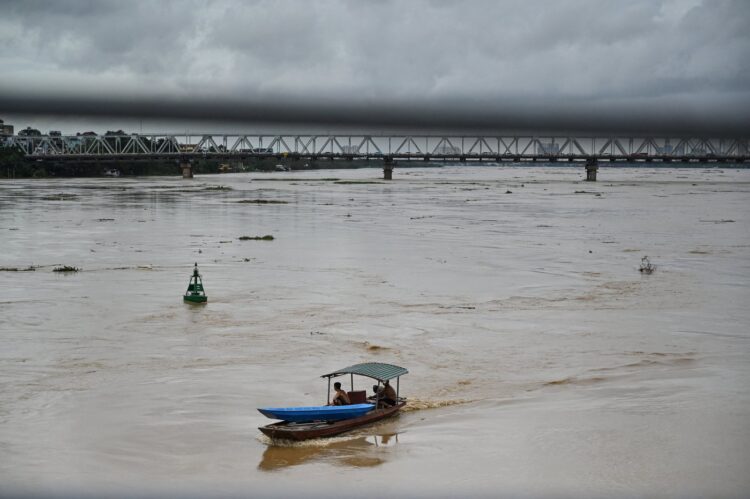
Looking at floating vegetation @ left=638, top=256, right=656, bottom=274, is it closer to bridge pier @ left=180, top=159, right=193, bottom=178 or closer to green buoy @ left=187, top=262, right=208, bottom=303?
green buoy @ left=187, top=262, right=208, bottom=303

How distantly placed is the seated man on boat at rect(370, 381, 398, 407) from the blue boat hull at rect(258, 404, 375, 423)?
1.94 feet

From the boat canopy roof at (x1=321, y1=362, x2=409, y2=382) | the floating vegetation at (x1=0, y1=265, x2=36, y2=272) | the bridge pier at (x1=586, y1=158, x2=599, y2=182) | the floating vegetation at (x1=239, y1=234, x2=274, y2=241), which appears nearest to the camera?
the boat canopy roof at (x1=321, y1=362, x2=409, y2=382)

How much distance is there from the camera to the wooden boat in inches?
654

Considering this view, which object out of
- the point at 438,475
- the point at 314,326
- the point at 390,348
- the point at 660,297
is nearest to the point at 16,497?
the point at 438,475

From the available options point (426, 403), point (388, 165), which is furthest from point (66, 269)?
point (388, 165)

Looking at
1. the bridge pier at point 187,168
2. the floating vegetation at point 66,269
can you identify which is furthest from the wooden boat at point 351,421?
the bridge pier at point 187,168

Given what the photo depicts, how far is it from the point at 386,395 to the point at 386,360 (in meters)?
4.16

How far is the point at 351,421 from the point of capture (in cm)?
1747

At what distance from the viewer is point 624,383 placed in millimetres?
20938

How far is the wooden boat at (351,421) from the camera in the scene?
16609 mm

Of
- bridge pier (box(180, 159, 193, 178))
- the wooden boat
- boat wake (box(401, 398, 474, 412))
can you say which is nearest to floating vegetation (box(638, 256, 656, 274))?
boat wake (box(401, 398, 474, 412))

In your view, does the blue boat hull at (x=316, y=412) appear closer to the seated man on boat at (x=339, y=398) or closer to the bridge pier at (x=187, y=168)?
the seated man on boat at (x=339, y=398)

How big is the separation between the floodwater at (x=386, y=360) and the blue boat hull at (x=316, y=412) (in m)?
0.45

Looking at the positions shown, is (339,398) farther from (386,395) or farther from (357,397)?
Result: (386,395)
